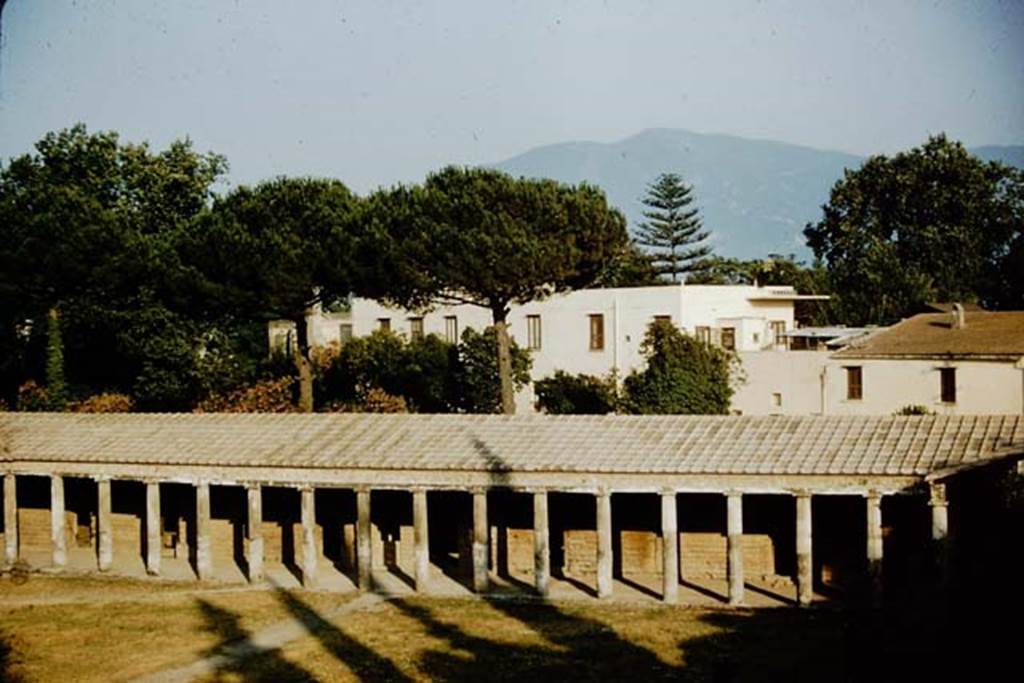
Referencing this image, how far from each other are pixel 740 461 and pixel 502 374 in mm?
18443

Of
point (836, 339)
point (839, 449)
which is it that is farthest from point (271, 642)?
point (836, 339)

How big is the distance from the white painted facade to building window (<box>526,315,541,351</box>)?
10204 millimetres

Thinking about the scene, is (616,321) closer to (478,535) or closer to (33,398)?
(33,398)

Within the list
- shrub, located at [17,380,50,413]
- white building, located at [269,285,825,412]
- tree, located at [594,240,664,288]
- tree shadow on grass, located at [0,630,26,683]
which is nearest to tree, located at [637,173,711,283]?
tree, located at [594,240,664,288]

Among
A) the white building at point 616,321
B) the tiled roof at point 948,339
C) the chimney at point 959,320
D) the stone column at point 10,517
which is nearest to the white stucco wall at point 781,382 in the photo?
the tiled roof at point 948,339

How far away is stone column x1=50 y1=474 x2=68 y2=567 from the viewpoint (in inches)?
1271

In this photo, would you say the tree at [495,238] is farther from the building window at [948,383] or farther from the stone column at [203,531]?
the stone column at [203,531]

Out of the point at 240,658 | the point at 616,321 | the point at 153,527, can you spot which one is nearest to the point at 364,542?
the point at 153,527

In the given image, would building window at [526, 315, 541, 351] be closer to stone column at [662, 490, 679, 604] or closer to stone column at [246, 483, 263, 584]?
stone column at [246, 483, 263, 584]

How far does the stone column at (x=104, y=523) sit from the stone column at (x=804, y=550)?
16.8 metres

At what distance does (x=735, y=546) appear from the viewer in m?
26.7

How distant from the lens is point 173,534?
34875 millimetres

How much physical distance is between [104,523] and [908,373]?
2575 cm

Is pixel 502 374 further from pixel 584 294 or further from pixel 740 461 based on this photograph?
pixel 740 461
